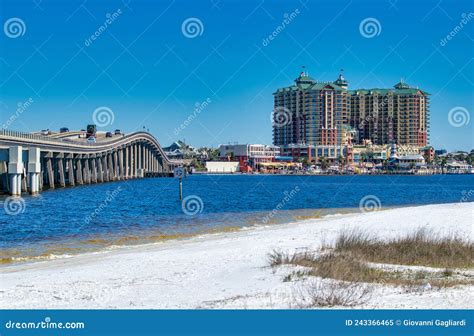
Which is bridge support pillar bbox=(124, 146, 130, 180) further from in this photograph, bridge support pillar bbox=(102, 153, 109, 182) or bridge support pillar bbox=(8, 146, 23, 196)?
bridge support pillar bbox=(8, 146, 23, 196)

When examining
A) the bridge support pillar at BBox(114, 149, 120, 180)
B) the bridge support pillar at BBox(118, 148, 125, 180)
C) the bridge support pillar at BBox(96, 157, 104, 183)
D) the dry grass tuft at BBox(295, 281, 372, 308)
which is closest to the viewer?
the dry grass tuft at BBox(295, 281, 372, 308)

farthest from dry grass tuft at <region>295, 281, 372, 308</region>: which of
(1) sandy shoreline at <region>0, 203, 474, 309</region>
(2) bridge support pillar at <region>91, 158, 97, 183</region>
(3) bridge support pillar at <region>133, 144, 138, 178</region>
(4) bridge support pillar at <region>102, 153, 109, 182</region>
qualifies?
(3) bridge support pillar at <region>133, 144, 138, 178</region>

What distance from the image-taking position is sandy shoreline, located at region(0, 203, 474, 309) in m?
12.4

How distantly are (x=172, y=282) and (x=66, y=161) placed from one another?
320ft

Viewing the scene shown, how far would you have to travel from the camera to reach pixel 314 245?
22094 mm

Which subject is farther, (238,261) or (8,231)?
(8,231)

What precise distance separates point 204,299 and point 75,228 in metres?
23.6

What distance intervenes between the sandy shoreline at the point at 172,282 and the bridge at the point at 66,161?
47.3 metres

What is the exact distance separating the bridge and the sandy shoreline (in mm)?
47346

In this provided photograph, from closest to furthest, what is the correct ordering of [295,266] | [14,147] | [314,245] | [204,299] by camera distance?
[204,299], [295,266], [314,245], [14,147]

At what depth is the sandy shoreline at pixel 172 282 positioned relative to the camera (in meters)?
12.4

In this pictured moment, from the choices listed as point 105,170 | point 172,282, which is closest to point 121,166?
point 105,170
